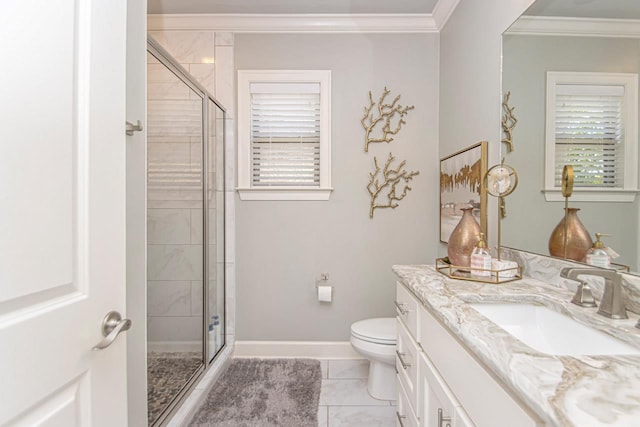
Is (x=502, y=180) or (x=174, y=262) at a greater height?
(x=502, y=180)

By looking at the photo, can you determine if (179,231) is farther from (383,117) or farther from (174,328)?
(383,117)

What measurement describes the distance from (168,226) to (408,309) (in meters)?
1.48

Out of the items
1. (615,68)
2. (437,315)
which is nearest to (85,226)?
(437,315)

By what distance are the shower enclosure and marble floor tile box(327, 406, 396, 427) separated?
0.89 metres

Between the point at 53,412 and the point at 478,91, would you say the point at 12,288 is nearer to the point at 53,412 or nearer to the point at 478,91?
the point at 53,412

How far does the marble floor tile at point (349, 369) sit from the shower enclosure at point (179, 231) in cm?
89

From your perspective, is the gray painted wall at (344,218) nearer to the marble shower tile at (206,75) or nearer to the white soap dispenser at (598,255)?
the marble shower tile at (206,75)

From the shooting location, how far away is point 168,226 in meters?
1.85

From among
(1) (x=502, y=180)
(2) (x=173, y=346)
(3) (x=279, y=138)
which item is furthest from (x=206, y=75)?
(1) (x=502, y=180)

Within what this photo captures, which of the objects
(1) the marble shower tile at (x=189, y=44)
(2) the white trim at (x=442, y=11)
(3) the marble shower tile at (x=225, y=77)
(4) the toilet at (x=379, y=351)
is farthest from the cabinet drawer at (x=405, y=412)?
(1) the marble shower tile at (x=189, y=44)

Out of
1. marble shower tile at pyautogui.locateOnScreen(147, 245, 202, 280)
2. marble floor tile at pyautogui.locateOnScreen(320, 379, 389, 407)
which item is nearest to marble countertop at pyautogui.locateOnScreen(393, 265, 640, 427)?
marble floor tile at pyautogui.locateOnScreen(320, 379, 389, 407)

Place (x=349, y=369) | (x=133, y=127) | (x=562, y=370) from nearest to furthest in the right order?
1. (x=562, y=370)
2. (x=133, y=127)
3. (x=349, y=369)

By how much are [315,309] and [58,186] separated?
6.68ft

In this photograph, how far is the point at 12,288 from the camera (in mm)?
527
